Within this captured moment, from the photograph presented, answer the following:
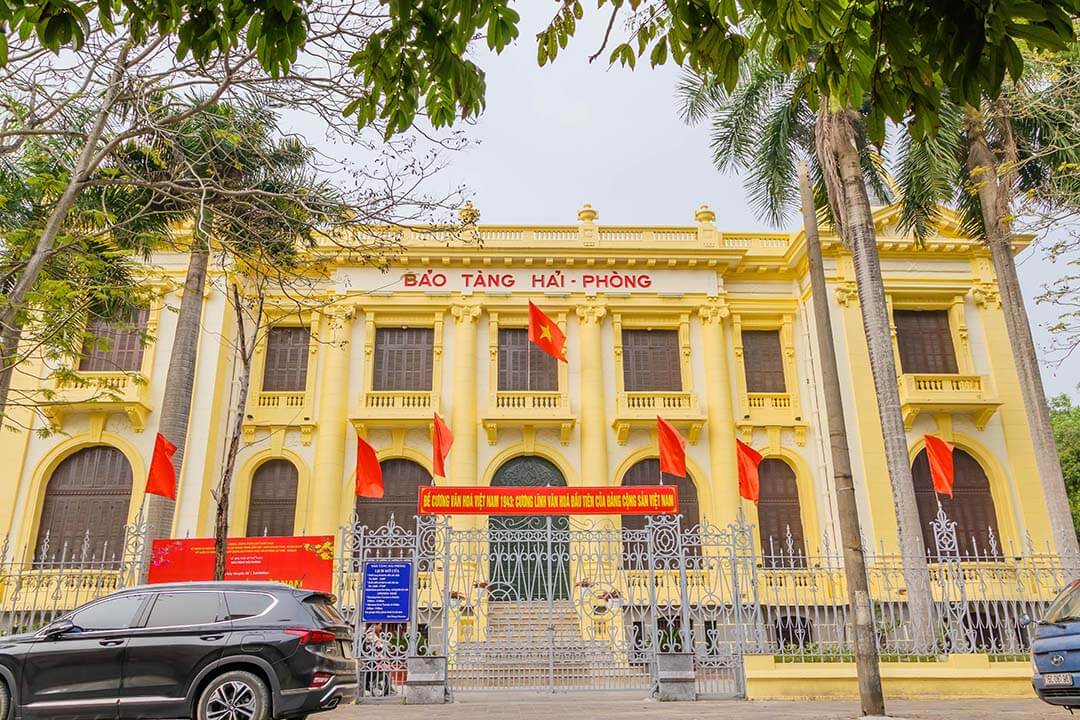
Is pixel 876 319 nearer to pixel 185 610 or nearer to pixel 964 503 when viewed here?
pixel 964 503

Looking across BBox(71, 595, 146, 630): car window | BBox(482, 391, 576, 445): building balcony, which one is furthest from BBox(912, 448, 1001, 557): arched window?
BBox(71, 595, 146, 630): car window

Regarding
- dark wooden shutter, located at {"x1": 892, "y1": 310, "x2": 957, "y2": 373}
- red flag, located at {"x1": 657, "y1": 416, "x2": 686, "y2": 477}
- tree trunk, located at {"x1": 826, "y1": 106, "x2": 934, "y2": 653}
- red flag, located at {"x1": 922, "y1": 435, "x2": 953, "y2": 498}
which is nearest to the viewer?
tree trunk, located at {"x1": 826, "y1": 106, "x2": 934, "y2": 653}

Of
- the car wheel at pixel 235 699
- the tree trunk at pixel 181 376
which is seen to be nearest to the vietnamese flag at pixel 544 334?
the tree trunk at pixel 181 376

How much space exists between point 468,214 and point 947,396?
14322mm

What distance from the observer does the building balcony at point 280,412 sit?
19156mm

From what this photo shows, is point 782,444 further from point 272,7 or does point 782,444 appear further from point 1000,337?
point 272,7

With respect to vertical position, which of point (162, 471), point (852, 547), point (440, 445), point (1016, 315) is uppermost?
point (1016, 315)

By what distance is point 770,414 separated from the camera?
1980 centimetres

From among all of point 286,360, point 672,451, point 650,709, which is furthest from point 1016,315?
point 286,360

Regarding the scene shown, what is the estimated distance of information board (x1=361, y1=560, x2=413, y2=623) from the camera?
416 inches

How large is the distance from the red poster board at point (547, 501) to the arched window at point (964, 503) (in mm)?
8975

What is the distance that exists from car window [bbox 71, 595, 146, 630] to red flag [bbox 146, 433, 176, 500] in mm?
6775

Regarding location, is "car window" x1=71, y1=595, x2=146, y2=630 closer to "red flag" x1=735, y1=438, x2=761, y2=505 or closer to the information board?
the information board

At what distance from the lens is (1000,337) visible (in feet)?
63.3
